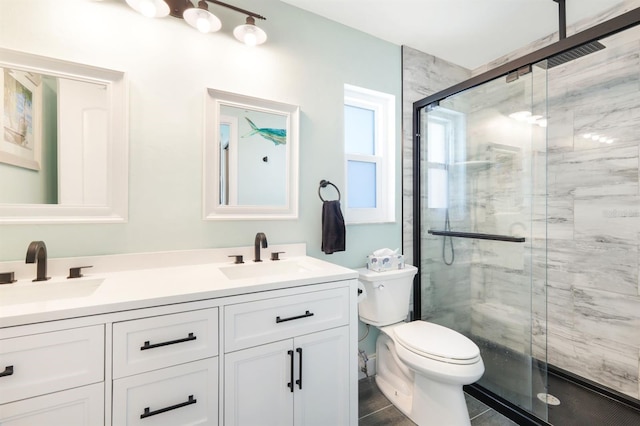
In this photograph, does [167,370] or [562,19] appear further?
[562,19]

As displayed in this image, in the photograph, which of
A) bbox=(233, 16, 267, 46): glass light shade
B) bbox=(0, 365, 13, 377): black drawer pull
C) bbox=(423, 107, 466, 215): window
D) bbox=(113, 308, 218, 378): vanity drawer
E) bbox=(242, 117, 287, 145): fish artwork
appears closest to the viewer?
bbox=(0, 365, 13, 377): black drawer pull

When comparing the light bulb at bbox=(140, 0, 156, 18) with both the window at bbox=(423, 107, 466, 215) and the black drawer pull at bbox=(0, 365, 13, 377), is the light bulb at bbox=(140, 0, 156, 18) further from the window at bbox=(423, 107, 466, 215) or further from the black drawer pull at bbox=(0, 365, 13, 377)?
the window at bbox=(423, 107, 466, 215)

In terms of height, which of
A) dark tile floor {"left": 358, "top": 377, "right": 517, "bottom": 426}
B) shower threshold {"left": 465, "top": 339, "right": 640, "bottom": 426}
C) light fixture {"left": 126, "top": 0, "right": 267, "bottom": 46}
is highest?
light fixture {"left": 126, "top": 0, "right": 267, "bottom": 46}

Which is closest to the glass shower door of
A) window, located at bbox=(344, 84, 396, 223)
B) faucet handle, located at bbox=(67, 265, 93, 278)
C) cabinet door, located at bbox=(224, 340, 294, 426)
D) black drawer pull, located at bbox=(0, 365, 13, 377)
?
window, located at bbox=(344, 84, 396, 223)

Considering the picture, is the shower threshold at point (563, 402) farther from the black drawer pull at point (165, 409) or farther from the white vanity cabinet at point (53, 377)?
the white vanity cabinet at point (53, 377)

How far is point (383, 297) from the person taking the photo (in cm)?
186

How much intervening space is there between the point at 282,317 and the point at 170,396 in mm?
470

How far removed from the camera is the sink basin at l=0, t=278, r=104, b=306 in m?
1.14

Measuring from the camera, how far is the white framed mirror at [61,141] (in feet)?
4.03

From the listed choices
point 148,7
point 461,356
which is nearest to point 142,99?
point 148,7

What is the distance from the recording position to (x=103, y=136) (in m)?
1.38

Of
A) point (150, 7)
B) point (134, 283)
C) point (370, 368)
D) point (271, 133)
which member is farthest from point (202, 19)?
point (370, 368)

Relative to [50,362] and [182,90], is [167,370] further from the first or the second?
[182,90]

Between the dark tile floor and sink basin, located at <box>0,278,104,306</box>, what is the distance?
1580mm
